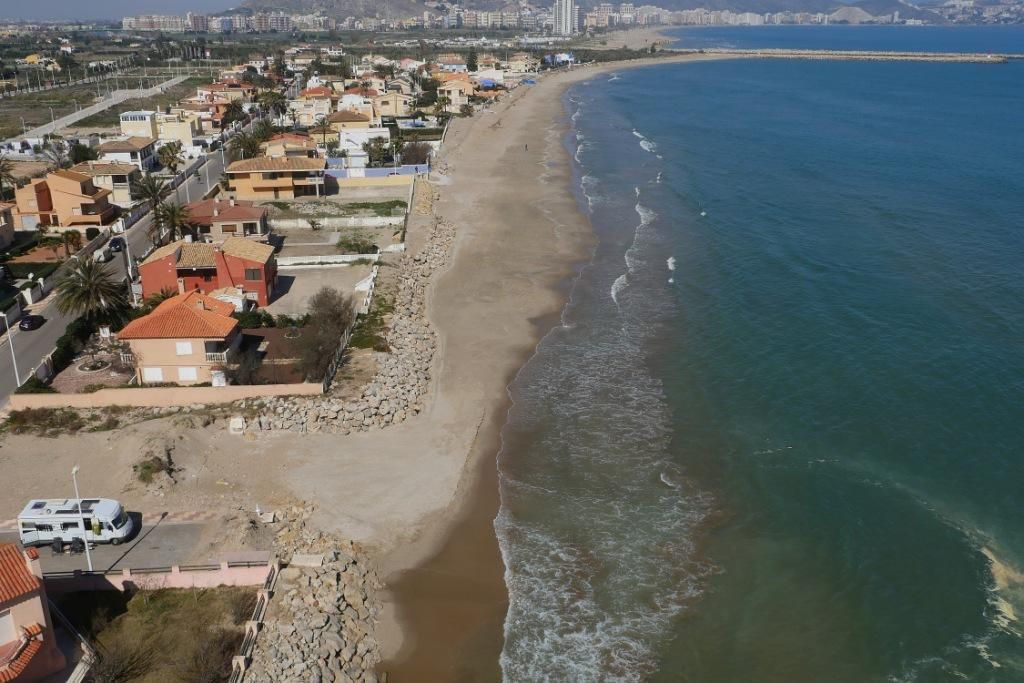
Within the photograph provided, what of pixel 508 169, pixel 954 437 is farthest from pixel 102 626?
pixel 508 169

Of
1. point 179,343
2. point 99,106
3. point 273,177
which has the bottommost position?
point 179,343

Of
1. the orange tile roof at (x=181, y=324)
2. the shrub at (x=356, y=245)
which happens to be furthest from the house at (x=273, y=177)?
the orange tile roof at (x=181, y=324)

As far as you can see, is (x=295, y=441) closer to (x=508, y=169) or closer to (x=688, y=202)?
(x=688, y=202)

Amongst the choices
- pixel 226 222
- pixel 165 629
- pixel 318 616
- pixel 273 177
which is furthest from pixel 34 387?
pixel 273 177

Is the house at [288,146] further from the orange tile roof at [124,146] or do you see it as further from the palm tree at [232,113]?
the palm tree at [232,113]

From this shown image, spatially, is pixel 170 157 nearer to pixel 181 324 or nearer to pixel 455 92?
pixel 181 324
